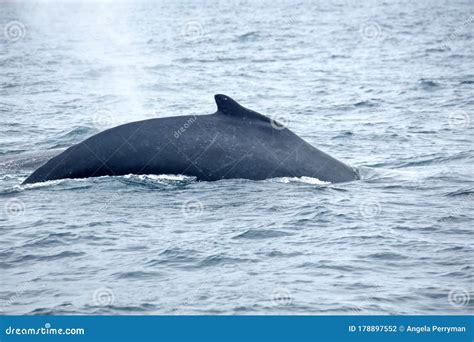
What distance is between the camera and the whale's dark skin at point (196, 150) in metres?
11.7

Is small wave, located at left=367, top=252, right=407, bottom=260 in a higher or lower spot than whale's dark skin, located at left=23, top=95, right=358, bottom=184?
lower

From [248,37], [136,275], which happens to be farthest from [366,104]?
[248,37]

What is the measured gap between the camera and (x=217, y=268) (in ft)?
30.8

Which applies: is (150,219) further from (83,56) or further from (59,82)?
(83,56)

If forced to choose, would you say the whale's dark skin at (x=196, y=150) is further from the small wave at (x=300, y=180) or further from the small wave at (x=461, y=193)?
the small wave at (x=461, y=193)

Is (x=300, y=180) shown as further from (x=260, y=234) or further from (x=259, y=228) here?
(x=260, y=234)

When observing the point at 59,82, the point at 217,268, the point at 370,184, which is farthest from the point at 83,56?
the point at 217,268

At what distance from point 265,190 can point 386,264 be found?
2.95m

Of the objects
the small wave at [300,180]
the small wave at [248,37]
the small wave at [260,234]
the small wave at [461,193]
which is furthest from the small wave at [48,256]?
the small wave at [248,37]

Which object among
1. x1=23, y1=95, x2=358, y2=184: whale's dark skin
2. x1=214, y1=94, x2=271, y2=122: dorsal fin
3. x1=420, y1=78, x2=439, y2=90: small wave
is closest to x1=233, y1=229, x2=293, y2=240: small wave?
x1=23, y1=95, x2=358, y2=184: whale's dark skin

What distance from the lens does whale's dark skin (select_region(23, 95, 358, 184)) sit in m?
11.7

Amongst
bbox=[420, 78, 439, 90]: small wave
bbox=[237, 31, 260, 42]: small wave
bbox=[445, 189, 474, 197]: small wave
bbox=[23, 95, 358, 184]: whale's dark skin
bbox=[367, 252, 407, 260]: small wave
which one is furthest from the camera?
bbox=[237, 31, 260, 42]: small wave

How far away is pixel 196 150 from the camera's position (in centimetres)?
1173

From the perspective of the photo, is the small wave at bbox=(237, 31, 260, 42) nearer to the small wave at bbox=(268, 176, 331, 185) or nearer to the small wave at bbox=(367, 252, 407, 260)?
the small wave at bbox=(268, 176, 331, 185)
